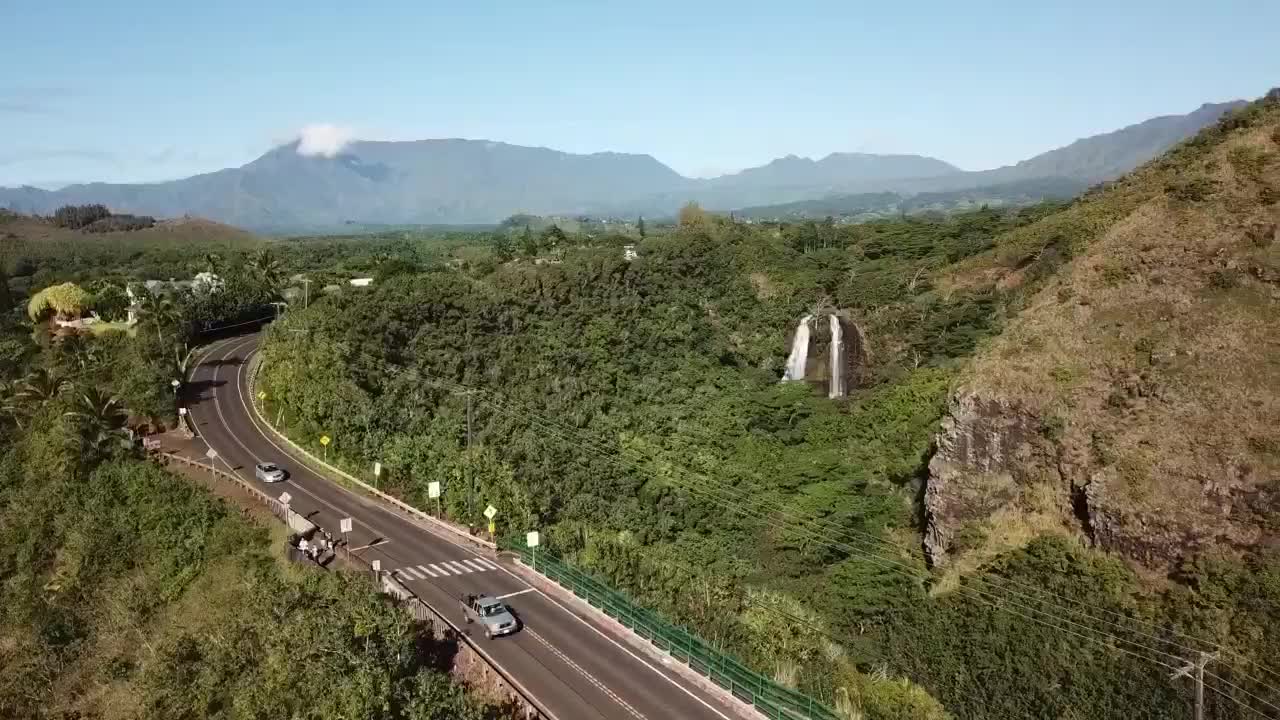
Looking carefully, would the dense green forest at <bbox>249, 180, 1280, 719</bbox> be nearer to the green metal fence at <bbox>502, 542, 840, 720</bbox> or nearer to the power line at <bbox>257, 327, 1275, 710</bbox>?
the power line at <bbox>257, 327, 1275, 710</bbox>

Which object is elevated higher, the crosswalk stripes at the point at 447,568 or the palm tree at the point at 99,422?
the palm tree at the point at 99,422

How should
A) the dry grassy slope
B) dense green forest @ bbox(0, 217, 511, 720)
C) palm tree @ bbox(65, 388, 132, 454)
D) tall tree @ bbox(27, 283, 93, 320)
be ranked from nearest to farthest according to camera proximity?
1. dense green forest @ bbox(0, 217, 511, 720)
2. the dry grassy slope
3. palm tree @ bbox(65, 388, 132, 454)
4. tall tree @ bbox(27, 283, 93, 320)

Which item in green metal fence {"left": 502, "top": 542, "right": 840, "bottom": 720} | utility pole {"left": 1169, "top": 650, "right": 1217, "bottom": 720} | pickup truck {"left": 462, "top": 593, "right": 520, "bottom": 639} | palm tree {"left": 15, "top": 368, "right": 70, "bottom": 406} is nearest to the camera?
utility pole {"left": 1169, "top": 650, "right": 1217, "bottom": 720}

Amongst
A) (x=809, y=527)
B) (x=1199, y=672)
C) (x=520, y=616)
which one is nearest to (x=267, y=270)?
(x=809, y=527)

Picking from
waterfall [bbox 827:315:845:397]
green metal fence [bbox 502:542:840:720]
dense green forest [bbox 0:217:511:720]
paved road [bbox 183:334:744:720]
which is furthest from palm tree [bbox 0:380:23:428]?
waterfall [bbox 827:315:845:397]

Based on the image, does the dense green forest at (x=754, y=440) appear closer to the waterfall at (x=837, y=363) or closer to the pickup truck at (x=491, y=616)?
the waterfall at (x=837, y=363)

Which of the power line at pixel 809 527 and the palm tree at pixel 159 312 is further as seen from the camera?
the palm tree at pixel 159 312

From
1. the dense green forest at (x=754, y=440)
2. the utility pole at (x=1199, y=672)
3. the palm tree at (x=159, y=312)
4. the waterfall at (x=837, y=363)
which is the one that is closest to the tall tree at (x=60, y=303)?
the dense green forest at (x=754, y=440)
